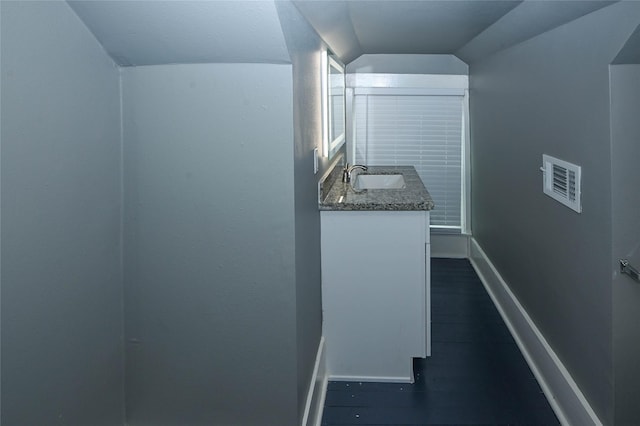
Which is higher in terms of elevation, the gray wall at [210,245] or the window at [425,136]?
the window at [425,136]

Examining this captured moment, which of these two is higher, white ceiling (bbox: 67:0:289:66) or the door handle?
white ceiling (bbox: 67:0:289:66)

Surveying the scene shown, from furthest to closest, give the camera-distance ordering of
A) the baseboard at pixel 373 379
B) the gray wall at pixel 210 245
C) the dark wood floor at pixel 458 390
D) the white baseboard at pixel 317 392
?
the baseboard at pixel 373 379, the dark wood floor at pixel 458 390, the white baseboard at pixel 317 392, the gray wall at pixel 210 245

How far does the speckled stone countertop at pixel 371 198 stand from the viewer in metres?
2.95

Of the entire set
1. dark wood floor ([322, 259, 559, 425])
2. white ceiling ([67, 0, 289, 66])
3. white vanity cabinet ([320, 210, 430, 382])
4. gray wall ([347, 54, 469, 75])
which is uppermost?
gray wall ([347, 54, 469, 75])

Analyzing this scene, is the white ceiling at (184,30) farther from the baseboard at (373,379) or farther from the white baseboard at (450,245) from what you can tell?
the white baseboard at (450,245)

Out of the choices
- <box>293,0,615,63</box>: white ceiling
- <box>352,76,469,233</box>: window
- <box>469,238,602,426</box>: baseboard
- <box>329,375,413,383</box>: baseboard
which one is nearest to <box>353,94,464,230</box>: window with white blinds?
<box>352,76,469,233</box>: window

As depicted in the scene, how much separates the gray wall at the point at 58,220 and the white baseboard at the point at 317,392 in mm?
766

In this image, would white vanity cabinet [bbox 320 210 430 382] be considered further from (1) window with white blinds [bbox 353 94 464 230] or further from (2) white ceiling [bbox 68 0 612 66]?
(1) window with white blinds [bbox 353 94 464 230]

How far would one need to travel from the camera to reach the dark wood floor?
2693 millimetres

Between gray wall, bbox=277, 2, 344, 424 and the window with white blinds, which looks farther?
the window with white blinds

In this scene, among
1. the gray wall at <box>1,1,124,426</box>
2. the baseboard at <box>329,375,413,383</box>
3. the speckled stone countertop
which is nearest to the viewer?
the gray wall at <box>1,1,124,426</box>

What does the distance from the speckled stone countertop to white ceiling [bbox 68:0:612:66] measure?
0.82 meters

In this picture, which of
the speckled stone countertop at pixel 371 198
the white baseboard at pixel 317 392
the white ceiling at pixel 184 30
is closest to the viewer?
the white ceiling at pixel 184 30

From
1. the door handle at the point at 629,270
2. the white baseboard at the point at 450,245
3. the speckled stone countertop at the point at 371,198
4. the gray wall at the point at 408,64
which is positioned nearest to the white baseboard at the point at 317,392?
the speckled stone countertop at the point at 371,198
